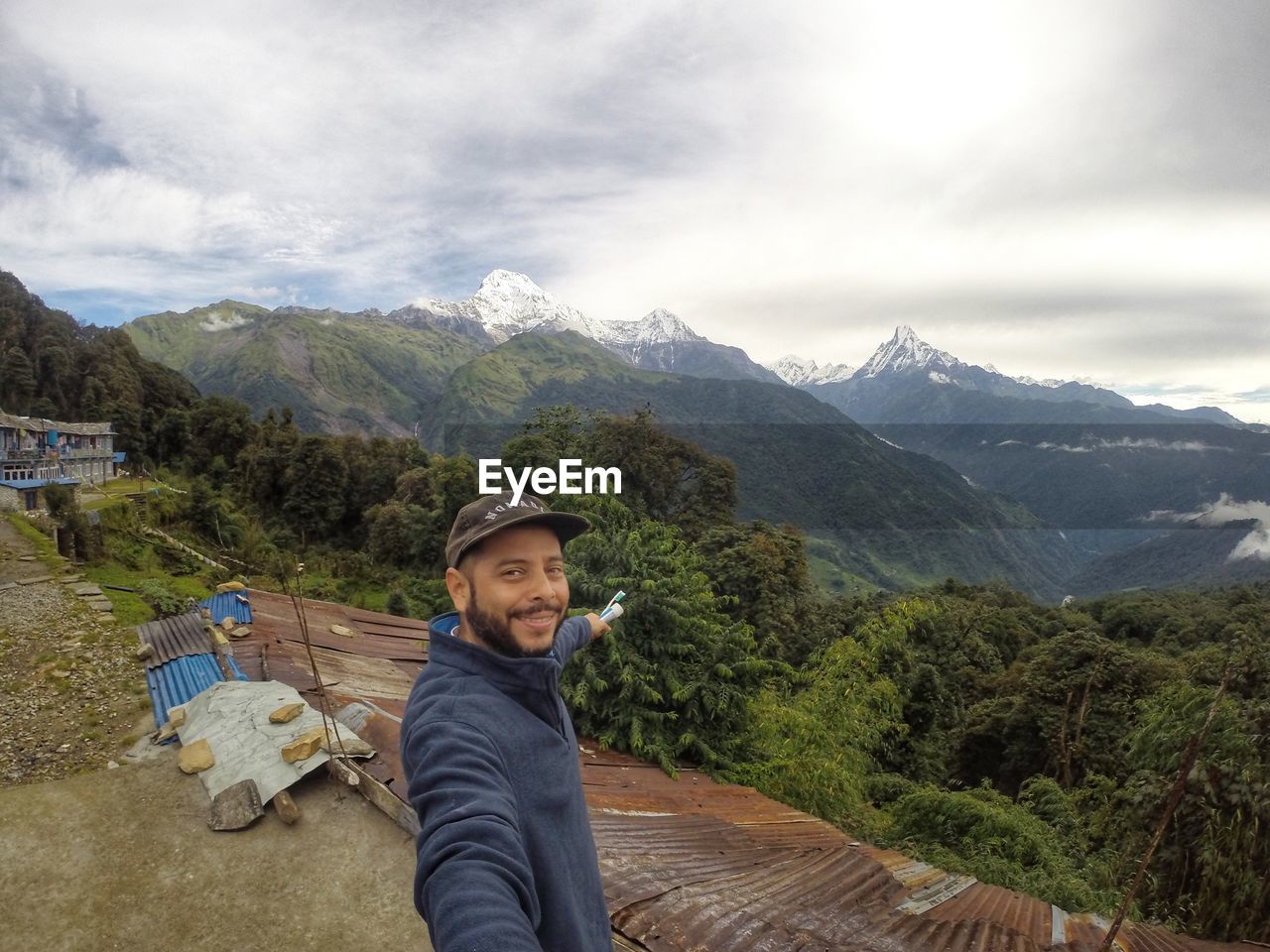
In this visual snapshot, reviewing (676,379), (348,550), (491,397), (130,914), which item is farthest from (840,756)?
(676,379)

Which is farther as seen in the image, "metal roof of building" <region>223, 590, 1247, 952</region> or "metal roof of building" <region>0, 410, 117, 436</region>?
"metal roof of building" <region>0, 410, 117, 436</region>

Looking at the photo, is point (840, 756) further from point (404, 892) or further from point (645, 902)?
point (404, 892)

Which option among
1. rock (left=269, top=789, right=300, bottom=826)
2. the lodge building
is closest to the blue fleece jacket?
rock (left=269, top=789, right=300, bottom=826)

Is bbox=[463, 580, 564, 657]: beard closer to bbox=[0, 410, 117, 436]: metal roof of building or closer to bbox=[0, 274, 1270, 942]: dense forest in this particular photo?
bbox=[0, 274, 1270, 942]: dense forest

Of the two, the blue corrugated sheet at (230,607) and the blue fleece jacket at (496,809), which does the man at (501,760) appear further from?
the blue corrugated sheet at (230,607)

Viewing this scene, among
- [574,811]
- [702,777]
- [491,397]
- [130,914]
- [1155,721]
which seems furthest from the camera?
[491,397]

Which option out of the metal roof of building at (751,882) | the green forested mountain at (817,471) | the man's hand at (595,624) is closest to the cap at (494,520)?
the man's hand at (595,624)
